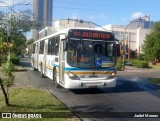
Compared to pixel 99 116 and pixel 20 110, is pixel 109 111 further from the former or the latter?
pixel 20 110

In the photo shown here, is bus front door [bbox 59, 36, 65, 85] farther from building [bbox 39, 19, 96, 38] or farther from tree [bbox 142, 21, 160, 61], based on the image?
tree [bbox 142, 21, 160, 61]

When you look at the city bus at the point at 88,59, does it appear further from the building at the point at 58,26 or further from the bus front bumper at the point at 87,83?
the building at the point at 58,26

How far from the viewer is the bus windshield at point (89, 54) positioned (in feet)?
46.1

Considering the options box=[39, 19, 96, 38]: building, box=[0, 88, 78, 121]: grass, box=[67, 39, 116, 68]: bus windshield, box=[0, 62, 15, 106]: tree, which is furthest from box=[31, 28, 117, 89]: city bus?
box=[39, 19, 96, 38]: building

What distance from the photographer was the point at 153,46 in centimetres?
6594

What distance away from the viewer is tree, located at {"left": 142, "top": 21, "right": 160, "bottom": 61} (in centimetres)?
6425

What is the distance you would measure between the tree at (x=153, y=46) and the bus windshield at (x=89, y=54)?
51.2 metres

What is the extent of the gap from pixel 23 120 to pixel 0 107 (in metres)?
1.77

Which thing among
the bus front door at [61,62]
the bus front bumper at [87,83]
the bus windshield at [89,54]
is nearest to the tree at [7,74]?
the bus front bumper at [87,83]

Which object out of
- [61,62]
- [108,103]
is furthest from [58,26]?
[108,103]

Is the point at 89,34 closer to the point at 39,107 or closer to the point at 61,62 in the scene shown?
the point at 61,62

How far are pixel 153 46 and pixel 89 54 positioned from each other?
54150 mm

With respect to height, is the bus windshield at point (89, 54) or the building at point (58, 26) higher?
the building at point (58, 26)

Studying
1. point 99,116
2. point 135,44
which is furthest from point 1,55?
point 135,44
